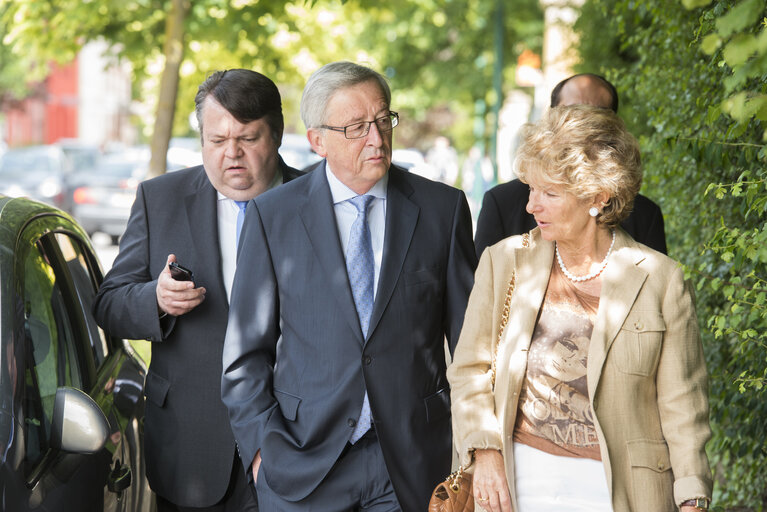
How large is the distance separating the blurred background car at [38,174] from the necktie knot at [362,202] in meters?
19.1

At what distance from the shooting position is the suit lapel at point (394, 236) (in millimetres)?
3414

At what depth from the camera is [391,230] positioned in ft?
11.5

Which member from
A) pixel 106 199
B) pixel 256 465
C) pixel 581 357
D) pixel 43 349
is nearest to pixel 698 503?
pixel 581 357

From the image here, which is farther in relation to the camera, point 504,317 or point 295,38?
point 295,38

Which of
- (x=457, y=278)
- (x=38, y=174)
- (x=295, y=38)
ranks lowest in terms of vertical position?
(x=457, y=278)

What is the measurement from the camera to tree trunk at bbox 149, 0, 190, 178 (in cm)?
1038

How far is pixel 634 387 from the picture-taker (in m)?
3.06

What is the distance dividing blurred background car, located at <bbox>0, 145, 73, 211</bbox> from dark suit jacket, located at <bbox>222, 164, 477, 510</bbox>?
19139 millimetres

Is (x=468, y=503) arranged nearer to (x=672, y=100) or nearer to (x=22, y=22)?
(x=672, y=100)

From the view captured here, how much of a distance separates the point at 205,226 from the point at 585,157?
1457 millimetres

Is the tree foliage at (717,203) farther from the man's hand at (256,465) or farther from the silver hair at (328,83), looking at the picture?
the man's hand at (256,465)

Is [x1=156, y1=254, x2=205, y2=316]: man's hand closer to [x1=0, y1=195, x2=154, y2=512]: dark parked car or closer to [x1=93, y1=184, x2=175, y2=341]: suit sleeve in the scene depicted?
[x1=93, y1=184, x2=175, y2=341]: suit sleeve

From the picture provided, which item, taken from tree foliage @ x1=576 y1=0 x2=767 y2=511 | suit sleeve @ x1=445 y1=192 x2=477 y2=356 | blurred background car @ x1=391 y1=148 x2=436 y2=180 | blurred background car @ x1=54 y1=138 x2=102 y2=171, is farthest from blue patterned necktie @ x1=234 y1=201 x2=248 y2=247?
blurred background car @ x1=54 y1=138 x2=102 y2=171

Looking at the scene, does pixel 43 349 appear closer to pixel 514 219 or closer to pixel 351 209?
pixel 351 209
